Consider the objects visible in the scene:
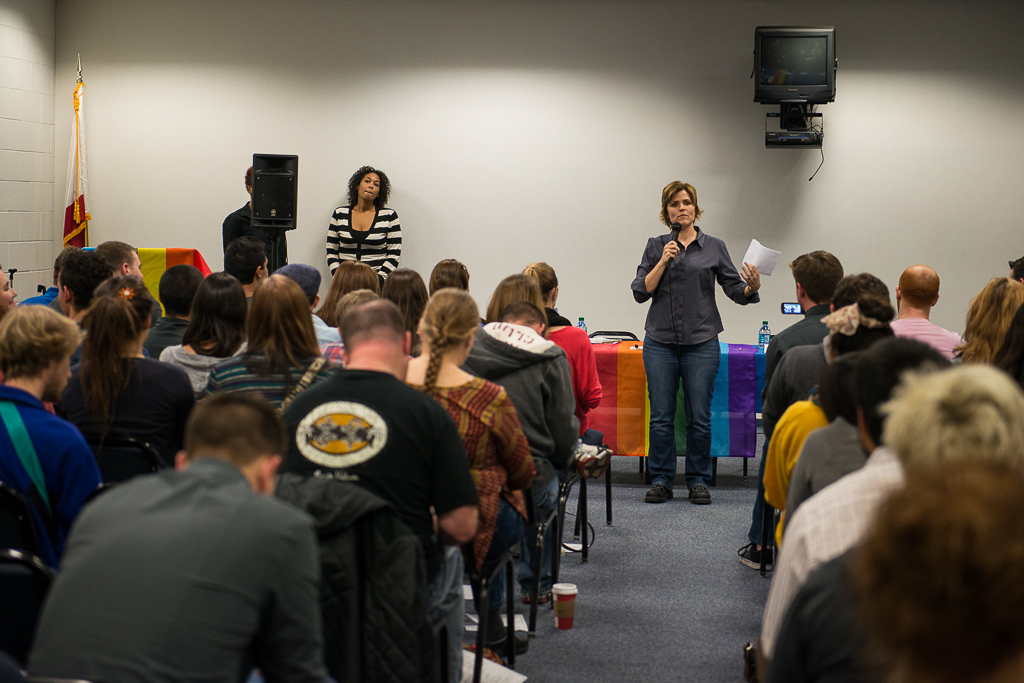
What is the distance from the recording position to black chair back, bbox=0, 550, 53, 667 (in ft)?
5.58

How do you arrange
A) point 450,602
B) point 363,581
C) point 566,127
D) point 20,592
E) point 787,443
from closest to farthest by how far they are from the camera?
point 20,592, point 363,581, point 450,602, point 787,443, point 566,127

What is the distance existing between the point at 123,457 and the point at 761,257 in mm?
3541

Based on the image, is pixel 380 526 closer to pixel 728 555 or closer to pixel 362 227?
pixel 728 555

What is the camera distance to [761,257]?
4992mm

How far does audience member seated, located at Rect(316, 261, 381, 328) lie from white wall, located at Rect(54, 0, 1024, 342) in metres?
3.23

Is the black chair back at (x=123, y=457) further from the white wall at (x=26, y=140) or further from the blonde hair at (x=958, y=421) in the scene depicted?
the white wall at (x=26, y=140)

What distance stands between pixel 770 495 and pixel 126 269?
10.2 feet

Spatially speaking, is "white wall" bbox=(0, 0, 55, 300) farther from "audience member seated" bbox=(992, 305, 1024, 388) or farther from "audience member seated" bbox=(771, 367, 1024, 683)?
"audience member seated" bbox=(771, 367, 1024, 683)

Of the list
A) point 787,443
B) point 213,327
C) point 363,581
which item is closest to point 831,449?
point 787,443

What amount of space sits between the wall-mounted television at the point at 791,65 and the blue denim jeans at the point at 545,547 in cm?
431

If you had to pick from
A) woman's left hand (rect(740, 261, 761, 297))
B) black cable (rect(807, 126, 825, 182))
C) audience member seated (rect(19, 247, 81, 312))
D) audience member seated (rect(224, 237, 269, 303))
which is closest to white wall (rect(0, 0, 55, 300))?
audience member seated (rect(19, 247, 81, 312))

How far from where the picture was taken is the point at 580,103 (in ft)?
23.5

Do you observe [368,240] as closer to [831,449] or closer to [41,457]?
[41,457]

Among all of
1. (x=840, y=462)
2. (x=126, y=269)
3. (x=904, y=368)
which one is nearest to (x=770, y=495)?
Answer: (x=840, y=462)
